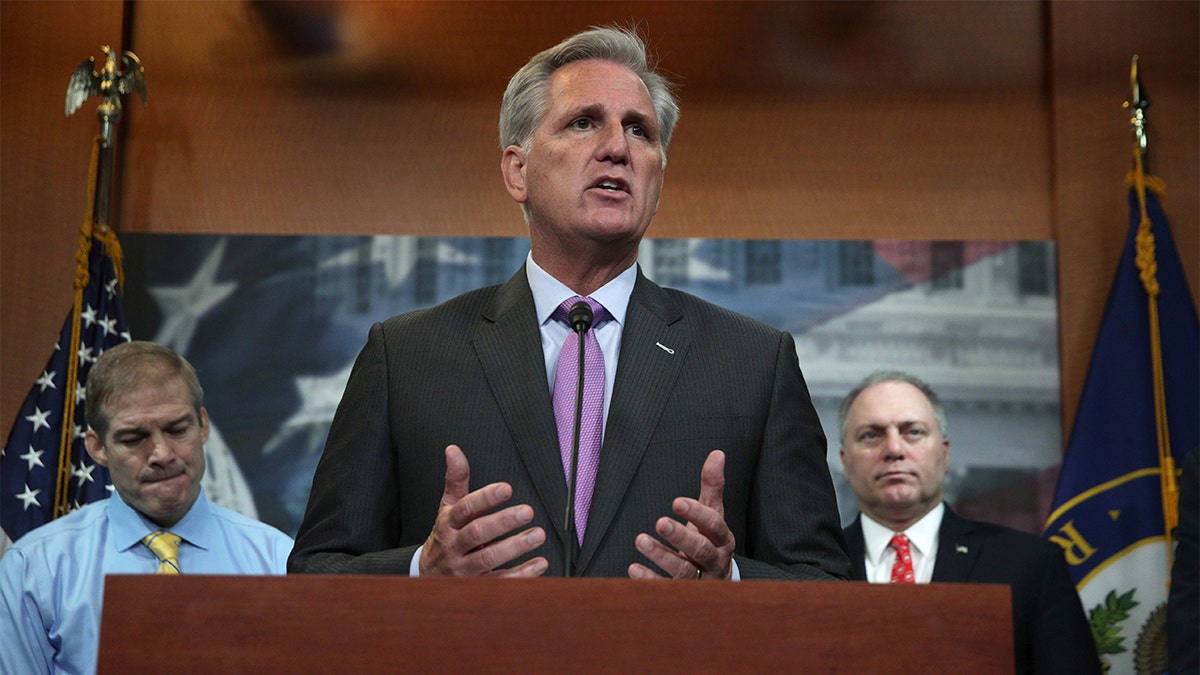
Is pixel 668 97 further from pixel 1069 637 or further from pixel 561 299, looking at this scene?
pixel 1069 637

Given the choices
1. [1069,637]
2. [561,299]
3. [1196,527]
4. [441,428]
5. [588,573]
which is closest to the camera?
[588,573]

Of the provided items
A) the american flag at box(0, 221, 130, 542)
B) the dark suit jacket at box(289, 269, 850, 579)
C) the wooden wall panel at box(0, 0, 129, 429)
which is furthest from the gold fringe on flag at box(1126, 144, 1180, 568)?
the wooden wall panel at box(0, 0, 129, 429)

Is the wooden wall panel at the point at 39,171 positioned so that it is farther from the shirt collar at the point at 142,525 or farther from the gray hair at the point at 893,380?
the gray hair at the point at 893,380

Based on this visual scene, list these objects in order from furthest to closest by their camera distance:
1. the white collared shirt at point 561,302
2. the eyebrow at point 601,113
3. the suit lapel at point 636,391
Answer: the eyebrow at point 601,113
the white collared shirt at point 561,302
the suit lapel at point 636,391

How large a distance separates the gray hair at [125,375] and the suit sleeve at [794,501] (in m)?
1.92

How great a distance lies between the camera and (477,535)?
1.38m

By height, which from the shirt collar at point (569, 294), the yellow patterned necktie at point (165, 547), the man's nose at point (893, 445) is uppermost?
the man's nose at point (893, 445)

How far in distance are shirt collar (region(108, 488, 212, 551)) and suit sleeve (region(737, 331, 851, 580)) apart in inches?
74.5

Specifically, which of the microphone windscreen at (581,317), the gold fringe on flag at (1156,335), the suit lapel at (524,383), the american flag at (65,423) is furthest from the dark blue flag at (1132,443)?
the american flag at (65,423)

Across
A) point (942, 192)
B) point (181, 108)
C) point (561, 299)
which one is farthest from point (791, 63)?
point (561, 299)

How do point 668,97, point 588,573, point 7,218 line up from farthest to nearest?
point 7,218
point 668,97
point 588,573

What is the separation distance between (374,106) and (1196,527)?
3082mm

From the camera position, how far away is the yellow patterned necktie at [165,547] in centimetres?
318

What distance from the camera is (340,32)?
15.4ft
